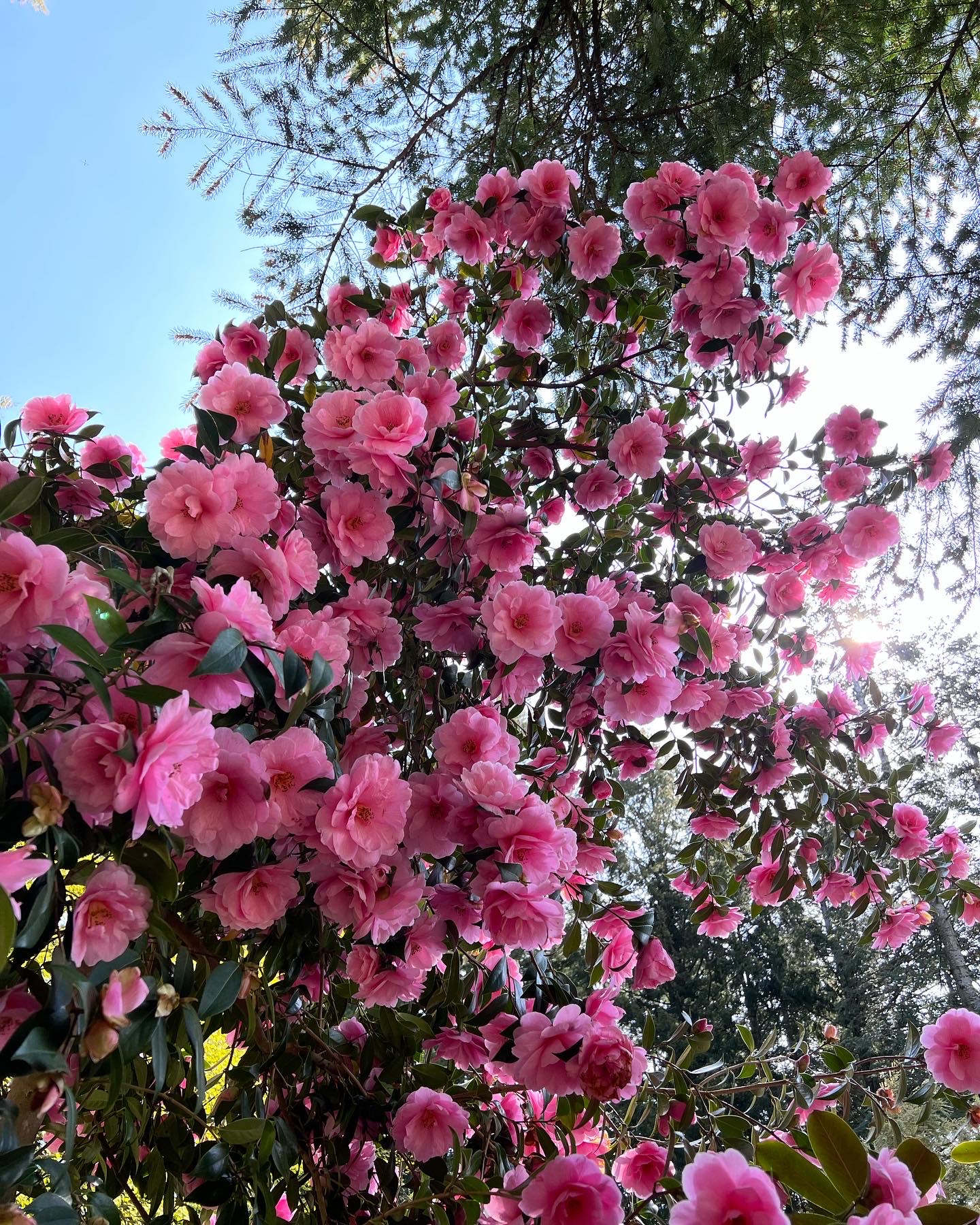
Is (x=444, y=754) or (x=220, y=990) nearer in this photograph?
(x=220, y=990)

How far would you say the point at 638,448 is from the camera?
1.31m

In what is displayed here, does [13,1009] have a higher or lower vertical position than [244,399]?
lower

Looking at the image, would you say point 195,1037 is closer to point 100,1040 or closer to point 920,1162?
point 100,1040

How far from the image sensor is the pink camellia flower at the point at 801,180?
1.31 metres

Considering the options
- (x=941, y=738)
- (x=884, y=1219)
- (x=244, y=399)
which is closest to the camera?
(x=884, y=1219)

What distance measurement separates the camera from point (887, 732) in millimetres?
1531

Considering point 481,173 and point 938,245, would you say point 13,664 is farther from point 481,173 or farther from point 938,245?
point 938,245

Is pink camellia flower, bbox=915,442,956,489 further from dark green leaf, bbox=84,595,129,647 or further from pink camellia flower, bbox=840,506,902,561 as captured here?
dark green leaf, bbox=84,595,129,647

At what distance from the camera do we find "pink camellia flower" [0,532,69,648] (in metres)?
0.60

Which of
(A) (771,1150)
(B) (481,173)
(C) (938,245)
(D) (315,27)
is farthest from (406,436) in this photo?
(C) (938,245)

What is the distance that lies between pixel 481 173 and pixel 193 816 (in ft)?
7.05

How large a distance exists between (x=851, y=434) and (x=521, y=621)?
90 centimetres

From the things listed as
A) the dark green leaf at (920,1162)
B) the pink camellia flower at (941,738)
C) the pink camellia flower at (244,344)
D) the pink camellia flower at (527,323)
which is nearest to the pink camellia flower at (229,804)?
the dark green leaf at (920,1162)

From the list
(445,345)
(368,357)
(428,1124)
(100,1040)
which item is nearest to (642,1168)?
(428,1124)
